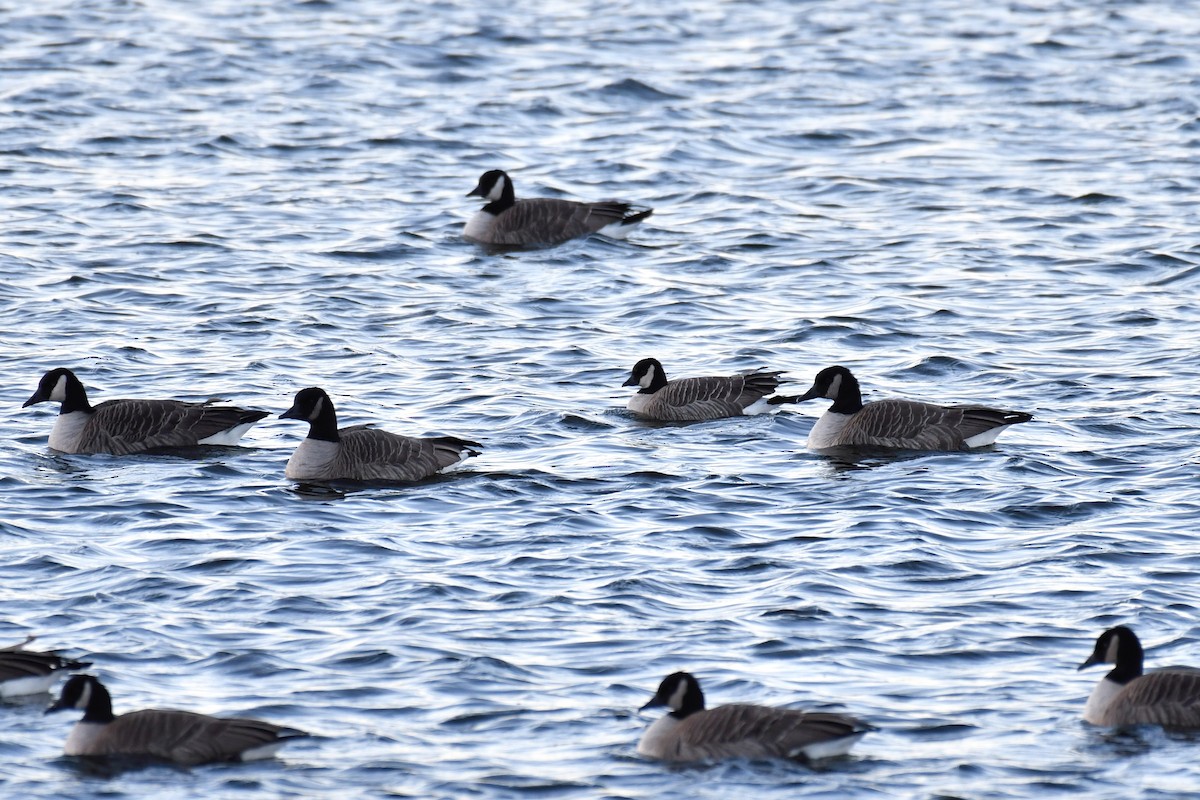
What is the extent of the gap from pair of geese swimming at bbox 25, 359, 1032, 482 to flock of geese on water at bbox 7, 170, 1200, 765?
0.01m

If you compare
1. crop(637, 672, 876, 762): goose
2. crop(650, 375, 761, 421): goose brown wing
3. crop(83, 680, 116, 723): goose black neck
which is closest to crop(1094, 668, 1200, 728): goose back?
crop(637, 672, 876, 762): goose

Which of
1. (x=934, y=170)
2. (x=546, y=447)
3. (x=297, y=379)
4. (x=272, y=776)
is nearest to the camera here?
(x=272, y=776)

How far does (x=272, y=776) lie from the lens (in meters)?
11.4

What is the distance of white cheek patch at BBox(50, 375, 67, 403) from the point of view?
1809 cm

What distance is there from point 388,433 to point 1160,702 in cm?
788

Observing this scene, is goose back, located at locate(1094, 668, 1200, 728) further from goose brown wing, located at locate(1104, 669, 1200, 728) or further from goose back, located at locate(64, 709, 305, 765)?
goose back, located at locate(64, 709, 305, 765)

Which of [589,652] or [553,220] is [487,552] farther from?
[553,220]

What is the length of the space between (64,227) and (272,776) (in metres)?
17.7

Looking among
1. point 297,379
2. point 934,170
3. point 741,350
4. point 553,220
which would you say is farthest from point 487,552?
point 934,170

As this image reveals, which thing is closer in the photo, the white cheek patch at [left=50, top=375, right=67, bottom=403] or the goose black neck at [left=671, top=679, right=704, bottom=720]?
the goose black neck at [left=671, top=679, right=704, bottom=720]

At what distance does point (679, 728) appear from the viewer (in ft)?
38.2

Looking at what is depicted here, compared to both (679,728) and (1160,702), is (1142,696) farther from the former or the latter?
(679,728)

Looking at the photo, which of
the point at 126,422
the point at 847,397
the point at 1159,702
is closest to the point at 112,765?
the point at 1159,702

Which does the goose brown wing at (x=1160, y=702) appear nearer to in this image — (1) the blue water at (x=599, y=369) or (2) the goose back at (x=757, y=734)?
(1) the blue water at (x=599, y=369)
